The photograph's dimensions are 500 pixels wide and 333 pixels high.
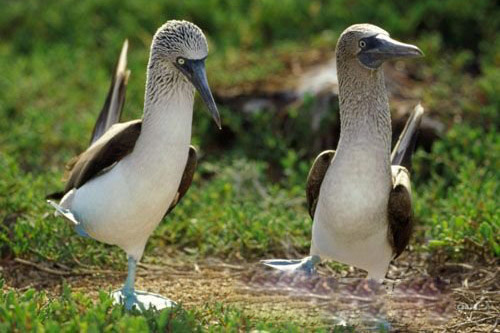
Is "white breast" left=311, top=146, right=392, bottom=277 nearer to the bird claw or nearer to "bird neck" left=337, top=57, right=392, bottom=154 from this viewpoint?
"bird neck" left=337, top=57, right=392, bottom=154

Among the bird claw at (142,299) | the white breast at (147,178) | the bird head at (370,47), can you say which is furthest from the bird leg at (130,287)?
the bird head at (370,47)

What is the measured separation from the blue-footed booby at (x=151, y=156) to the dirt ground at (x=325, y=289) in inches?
13.5

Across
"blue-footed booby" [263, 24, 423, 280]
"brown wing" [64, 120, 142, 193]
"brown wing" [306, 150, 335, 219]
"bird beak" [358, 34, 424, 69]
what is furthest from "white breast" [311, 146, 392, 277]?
"brown wing" [64, 120, 142, 193]

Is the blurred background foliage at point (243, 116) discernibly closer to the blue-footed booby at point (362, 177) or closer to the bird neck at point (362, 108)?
the blue-footed booby at point (362, 177)

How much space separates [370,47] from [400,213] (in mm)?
837

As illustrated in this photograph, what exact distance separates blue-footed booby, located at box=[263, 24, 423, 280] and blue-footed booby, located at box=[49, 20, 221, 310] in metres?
0.66

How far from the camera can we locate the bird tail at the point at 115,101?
18.7 ft

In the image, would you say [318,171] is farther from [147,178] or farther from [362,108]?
[147,178]

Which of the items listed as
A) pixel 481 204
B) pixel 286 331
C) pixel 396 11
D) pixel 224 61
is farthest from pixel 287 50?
pixel 286 331

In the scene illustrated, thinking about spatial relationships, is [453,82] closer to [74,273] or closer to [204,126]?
[204,126]

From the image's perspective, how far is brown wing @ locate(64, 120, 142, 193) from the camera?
15.7ft

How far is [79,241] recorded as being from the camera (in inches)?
226

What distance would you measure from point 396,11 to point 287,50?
135cm

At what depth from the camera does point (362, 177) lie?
4.53 meters
